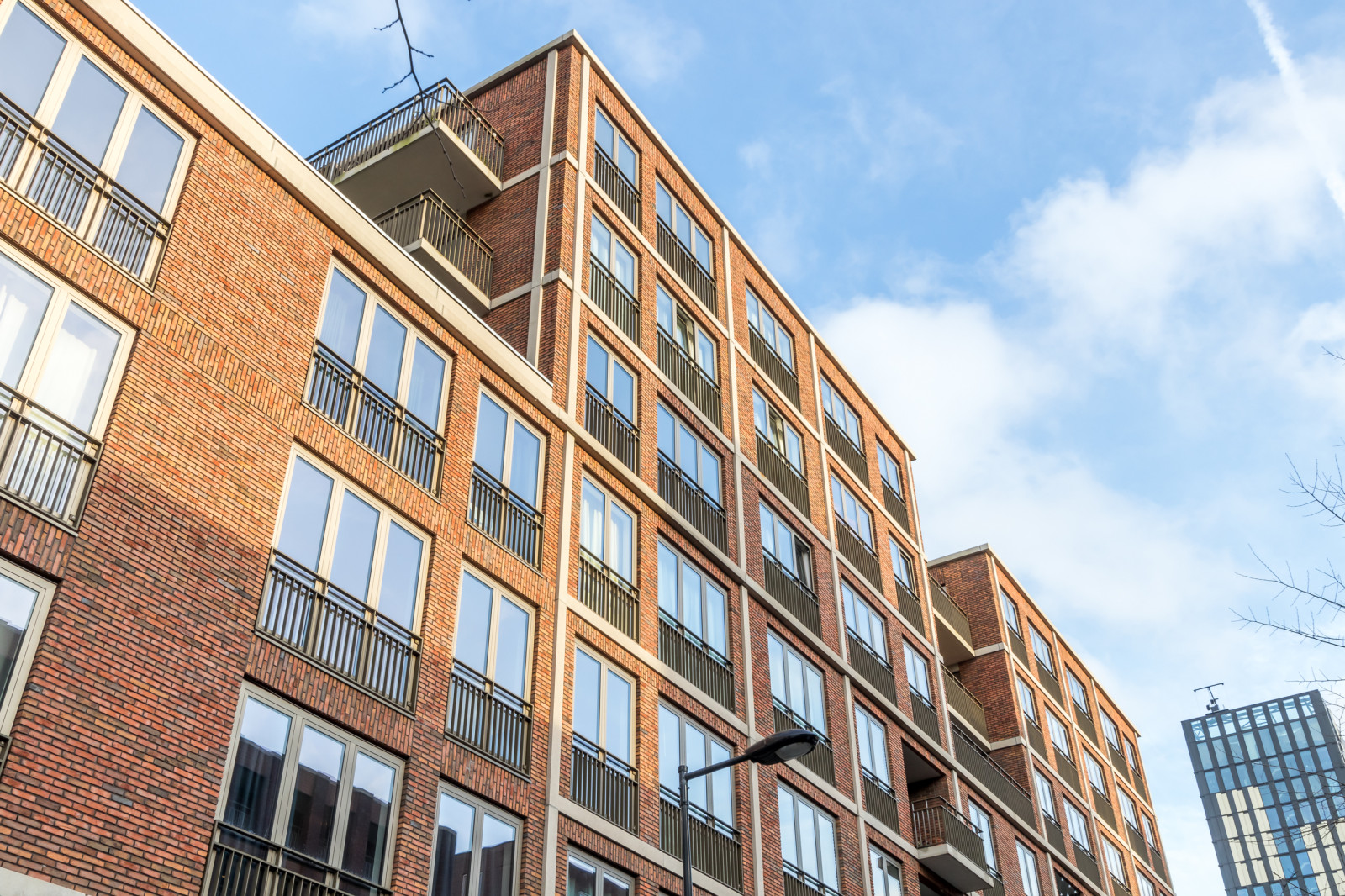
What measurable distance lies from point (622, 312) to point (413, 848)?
13984 mm

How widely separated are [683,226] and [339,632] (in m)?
18.2

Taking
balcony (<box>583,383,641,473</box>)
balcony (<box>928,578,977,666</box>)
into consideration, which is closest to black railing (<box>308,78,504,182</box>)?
balcony (<box>583,383,641,473</box>)

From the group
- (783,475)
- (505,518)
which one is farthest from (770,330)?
(505,518)

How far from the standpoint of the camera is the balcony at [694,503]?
26.8 meters

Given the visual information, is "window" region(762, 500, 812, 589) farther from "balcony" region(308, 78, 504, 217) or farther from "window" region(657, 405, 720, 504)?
"balcony" region(308, 78, 504, 217)

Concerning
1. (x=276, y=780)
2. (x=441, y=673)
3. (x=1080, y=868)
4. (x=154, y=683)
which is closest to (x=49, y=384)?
(x=154, y=683)

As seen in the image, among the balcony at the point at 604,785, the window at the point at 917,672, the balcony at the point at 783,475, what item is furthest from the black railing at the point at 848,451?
the balcony at the point at 604,785

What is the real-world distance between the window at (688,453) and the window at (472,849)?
1045cm

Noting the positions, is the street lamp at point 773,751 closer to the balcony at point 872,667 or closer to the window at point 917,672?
the balcony at point 872,667

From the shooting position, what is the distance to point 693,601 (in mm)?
26172

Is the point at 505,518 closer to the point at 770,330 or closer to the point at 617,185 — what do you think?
the point at 617,185

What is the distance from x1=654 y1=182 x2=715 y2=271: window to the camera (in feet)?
105

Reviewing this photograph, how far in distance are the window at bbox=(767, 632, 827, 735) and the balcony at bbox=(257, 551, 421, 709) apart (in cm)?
1102

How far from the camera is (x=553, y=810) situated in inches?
A: 770
